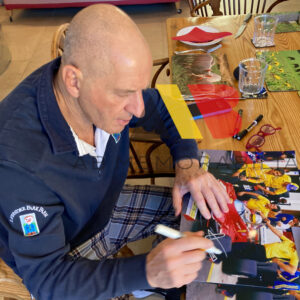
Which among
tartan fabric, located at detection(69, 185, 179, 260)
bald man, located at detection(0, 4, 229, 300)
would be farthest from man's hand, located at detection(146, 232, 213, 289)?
tartan fabric, located at detection(69, 185, 179, 260)

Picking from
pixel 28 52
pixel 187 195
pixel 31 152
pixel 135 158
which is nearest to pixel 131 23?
pixel 31 152

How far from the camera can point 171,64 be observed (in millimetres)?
1556

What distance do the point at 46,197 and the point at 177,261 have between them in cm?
35

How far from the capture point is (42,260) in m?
0.85

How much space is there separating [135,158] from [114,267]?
78cm

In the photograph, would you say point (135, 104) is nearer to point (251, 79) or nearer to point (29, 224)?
point (29, 224)

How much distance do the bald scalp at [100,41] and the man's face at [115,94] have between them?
0.08 feet

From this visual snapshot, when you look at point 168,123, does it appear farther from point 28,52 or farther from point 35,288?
point 28,52

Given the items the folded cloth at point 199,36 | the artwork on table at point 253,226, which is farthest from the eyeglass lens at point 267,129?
the folded cloth at point 199,36

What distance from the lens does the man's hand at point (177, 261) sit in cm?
80

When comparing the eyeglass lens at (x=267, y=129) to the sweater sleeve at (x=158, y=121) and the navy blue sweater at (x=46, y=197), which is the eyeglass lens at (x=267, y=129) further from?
the navy blue sweater at (x=46, y=197)

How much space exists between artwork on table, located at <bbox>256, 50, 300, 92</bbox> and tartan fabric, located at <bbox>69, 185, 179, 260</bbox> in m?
0.58

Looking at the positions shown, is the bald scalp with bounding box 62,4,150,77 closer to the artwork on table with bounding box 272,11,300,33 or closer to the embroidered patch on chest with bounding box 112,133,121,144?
the embroidered patch on chest with bounding box 112,133,121,144

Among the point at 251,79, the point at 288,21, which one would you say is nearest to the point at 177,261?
the point at 251,79
